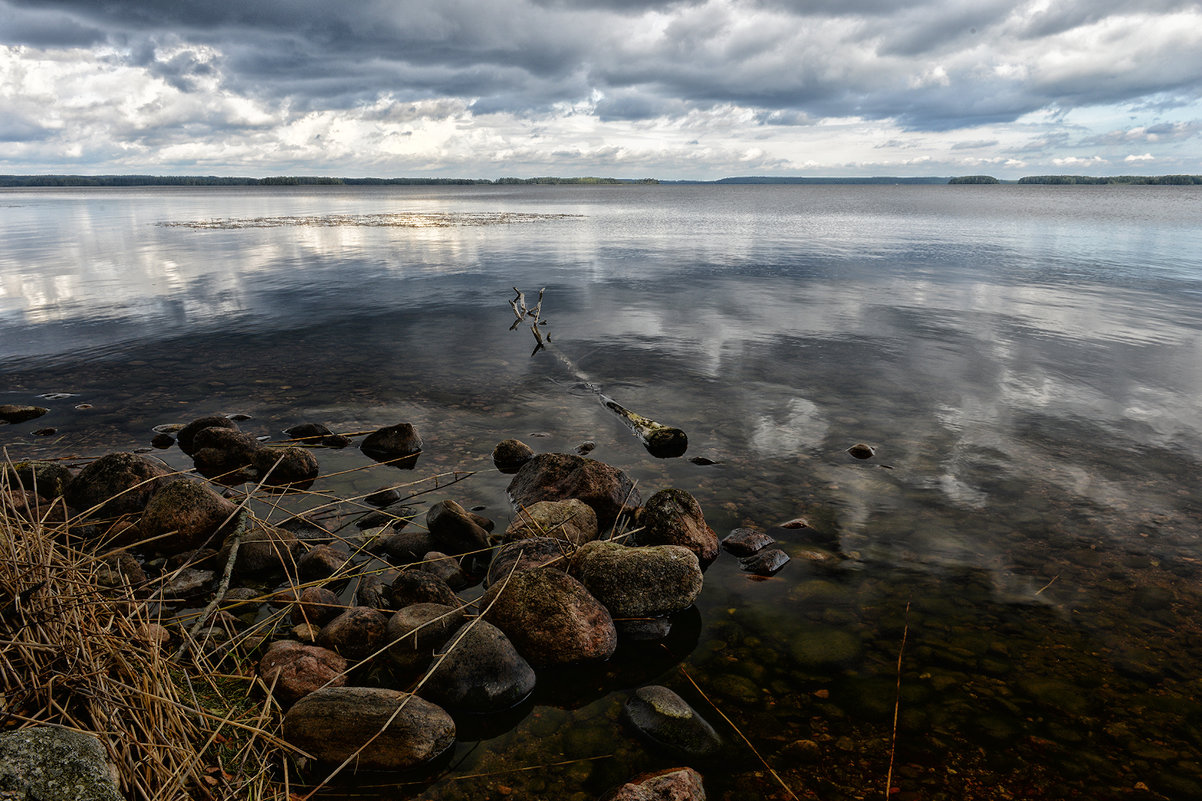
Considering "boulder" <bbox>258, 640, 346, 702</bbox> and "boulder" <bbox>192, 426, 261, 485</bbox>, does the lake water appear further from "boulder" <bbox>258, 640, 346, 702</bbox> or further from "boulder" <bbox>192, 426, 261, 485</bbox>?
"boulder" <bbox>258, 640, 346, 702</bbox>

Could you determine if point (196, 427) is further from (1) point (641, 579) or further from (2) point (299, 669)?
(1) point (641, 579)

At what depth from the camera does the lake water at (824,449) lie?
4.64m

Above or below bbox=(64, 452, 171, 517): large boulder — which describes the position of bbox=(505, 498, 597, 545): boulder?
below

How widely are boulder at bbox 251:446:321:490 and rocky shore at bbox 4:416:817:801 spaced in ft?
0.09

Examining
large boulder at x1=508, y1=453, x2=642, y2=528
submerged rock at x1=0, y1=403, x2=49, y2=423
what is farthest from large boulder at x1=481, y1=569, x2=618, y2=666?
submerged rock at x1=0, y1=403, x2=49, y2=423

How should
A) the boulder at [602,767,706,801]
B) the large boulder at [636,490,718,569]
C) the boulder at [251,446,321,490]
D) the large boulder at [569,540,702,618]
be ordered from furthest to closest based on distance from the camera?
1. the boulder at [251,446,321,490]
2. the large boulder at [636,490,718,569]
3. the large boulder at [569,540,702,618]
4. the boulder at [602,767,706,801]

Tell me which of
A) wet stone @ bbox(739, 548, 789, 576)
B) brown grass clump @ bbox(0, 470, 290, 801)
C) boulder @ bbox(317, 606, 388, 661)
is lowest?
wet stone @ bbox(739, 548, 789, 576)

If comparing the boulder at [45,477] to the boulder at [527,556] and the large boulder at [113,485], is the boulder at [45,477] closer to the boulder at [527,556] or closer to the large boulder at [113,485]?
the large boulder at [113,485]

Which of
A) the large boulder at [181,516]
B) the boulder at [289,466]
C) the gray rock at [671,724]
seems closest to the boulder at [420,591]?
the gray rock at [671,724]

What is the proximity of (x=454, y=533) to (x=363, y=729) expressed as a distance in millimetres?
2810

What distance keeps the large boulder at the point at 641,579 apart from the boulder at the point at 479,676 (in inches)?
44.4

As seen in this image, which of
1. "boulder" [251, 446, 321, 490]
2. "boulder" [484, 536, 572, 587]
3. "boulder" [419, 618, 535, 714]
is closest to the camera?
"boulder" [419, 618, 535, 714]

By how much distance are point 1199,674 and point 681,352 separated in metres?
11.3

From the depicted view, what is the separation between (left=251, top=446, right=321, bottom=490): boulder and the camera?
8641 mm
